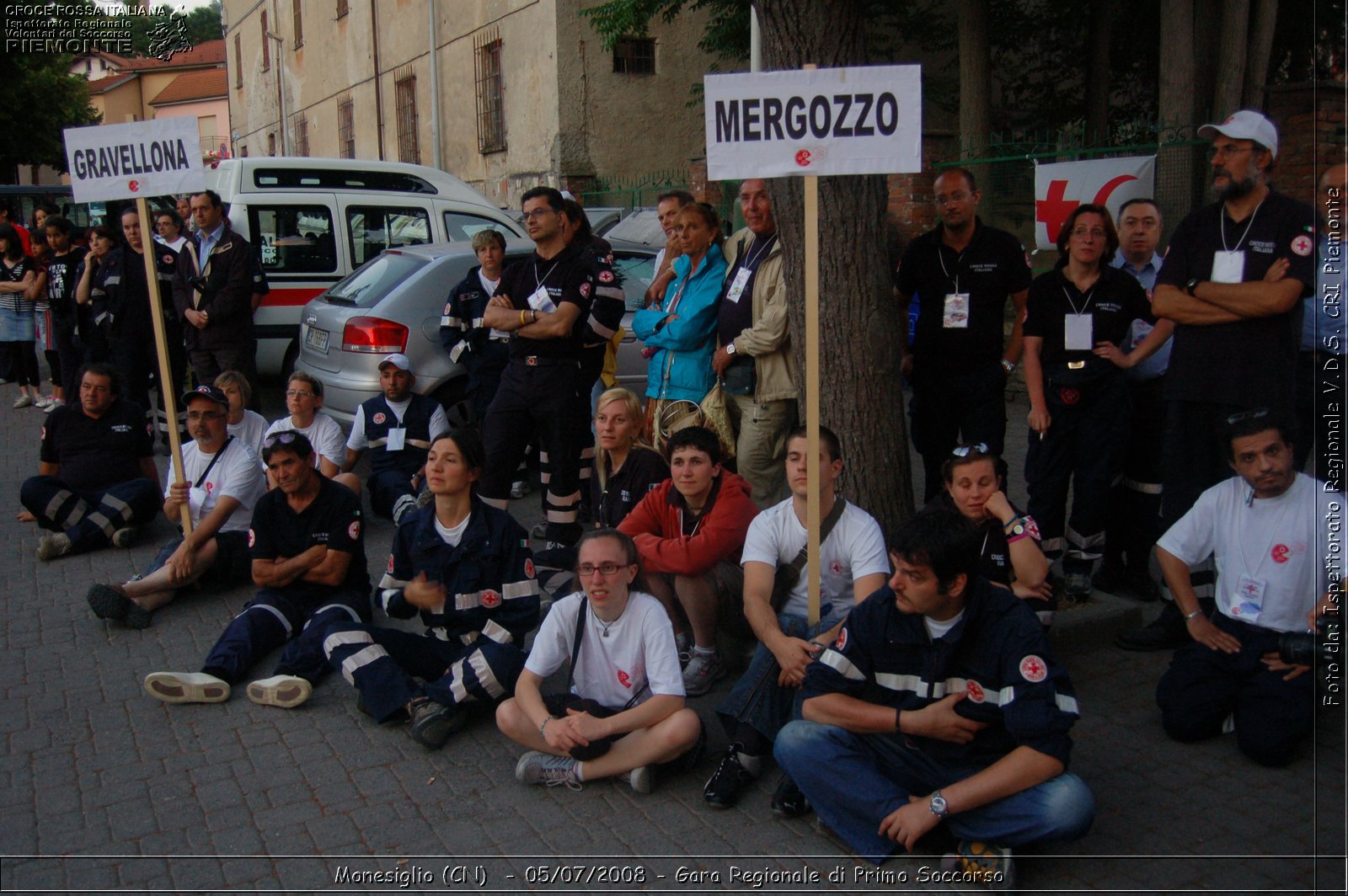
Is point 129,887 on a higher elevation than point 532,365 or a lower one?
lower

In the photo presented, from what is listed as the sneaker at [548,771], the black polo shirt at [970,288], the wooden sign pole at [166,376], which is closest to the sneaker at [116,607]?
the wooden sign pole at [166,376]

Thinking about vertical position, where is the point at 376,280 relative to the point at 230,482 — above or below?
above

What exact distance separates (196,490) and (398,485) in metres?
1.45

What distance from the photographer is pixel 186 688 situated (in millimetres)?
5094

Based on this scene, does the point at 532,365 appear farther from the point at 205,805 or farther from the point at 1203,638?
the point at 1203,638

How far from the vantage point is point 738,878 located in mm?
3699

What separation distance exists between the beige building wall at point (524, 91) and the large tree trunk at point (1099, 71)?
5863mm

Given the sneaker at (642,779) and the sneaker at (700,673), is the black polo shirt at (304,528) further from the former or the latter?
the sneaker at (642,779)

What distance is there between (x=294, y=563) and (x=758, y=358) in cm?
253

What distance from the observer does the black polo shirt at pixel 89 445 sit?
766cm

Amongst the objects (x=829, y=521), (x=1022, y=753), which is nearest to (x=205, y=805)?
(x=829, y=521)

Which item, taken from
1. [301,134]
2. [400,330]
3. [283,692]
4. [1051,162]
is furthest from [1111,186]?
[301,134]

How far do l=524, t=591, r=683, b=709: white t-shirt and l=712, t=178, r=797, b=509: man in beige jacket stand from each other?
1.90m

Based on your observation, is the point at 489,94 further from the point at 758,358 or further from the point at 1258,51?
the point at 758,358
